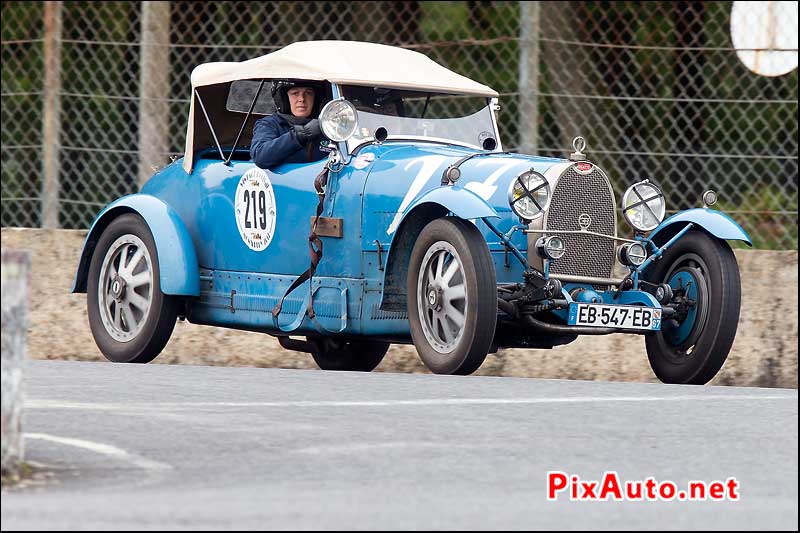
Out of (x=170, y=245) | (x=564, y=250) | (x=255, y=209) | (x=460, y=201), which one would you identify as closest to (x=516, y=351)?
(x=255, y=209)

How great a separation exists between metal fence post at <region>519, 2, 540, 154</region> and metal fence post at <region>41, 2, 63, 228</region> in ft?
10.5

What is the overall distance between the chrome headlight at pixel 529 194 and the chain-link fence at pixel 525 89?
1871mm

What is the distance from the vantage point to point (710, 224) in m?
10.5

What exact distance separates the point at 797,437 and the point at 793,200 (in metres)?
4.99

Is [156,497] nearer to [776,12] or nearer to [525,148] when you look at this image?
[525,148]

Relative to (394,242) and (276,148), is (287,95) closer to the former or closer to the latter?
(276,148)

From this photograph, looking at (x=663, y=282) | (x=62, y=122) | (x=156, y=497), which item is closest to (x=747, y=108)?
(x=663, y=282)

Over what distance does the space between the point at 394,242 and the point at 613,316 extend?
125 centimetres

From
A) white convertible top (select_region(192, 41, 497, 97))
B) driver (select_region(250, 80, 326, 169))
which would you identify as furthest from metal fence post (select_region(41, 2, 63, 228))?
driver (select_region(250, 80, 326, 169))

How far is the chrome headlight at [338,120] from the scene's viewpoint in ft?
35.9

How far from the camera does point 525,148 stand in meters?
12.5

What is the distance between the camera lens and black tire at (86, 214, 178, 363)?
11.5m

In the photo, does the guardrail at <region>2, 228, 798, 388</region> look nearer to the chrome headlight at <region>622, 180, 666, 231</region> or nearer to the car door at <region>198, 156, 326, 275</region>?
the car door at <region>198, 156, 326, 275</region>

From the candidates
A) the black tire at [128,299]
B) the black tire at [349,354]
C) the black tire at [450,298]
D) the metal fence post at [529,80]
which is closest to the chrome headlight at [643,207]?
the black tire at [450,298]
